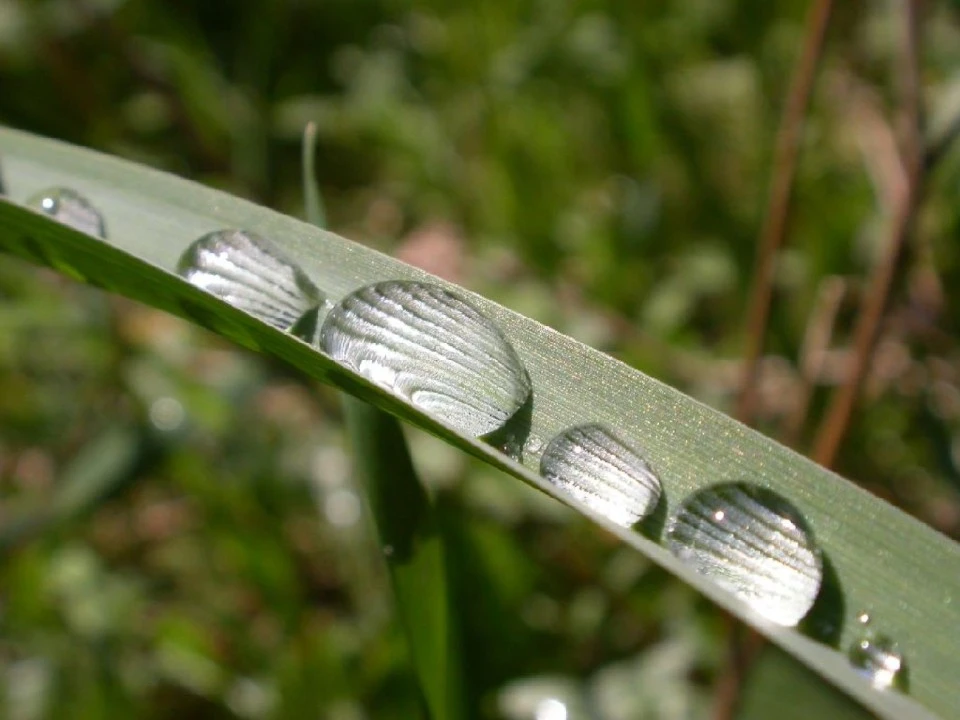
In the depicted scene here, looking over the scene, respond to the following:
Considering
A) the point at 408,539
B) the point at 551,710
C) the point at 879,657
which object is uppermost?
the point at 879,657

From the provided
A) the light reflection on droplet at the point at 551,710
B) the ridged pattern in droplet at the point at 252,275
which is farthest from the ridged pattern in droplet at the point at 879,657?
the light reflection on droplet at the point at 551,710

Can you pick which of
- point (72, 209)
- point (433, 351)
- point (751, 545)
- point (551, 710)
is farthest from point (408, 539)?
point (551, 710)

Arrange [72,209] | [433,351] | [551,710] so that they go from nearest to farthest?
[433,351], [72,209], [551,710]

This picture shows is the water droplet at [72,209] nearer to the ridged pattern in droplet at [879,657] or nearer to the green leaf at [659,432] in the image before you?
the green leaf at [659,432]

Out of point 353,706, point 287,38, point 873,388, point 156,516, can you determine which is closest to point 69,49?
point 287,38

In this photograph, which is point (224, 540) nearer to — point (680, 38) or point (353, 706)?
point (353, 706)

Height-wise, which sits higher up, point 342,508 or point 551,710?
point 551,710

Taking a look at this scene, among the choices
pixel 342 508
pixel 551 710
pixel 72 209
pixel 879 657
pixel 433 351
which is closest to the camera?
pixel 879 657

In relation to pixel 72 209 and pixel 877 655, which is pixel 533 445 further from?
pixel 72 209
